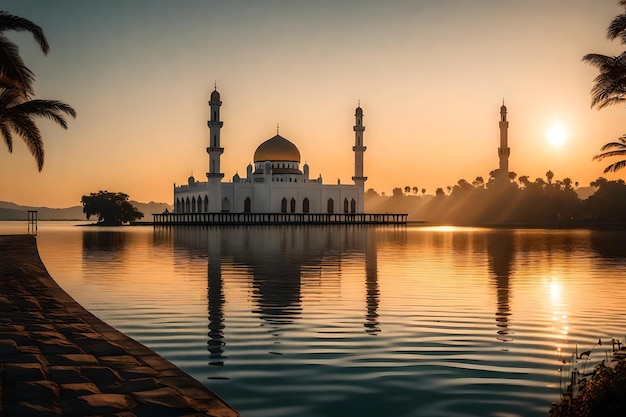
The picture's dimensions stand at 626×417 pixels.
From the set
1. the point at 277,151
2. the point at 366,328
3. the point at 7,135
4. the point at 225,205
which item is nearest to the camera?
the point at 366,328

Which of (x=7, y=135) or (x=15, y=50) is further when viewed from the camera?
(x=7, y=135)

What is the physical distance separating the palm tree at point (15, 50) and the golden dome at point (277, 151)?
70.3 m

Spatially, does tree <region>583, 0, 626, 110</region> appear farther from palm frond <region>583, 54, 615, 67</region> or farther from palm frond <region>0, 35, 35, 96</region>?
palm frond <region>0, 35, 35, 96</region>

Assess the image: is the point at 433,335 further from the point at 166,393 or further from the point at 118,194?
the point at 118,194

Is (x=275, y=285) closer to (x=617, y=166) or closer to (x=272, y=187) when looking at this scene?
(x=617, y=166)

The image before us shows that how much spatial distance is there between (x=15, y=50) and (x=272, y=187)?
68480 mm

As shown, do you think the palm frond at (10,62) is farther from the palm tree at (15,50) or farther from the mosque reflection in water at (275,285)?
the mosque reflection in water at (275,285)

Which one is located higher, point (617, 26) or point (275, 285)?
point (617, 26)

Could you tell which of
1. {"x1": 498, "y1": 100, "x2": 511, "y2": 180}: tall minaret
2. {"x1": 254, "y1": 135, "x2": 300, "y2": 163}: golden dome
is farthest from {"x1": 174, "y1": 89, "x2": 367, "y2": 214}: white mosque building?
{"x1": 498, "y1": 100, "x2": 511, "y2": 180}: tall minaret

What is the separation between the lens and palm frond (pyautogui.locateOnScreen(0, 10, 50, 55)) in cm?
1856

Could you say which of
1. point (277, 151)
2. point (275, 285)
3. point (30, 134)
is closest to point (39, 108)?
point (30, 134)

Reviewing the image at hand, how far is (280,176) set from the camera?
88.6 metres

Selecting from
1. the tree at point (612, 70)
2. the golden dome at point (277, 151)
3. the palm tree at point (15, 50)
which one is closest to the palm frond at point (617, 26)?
the tree at point (612, 70)

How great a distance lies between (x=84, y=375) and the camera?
627 cm
